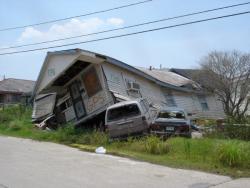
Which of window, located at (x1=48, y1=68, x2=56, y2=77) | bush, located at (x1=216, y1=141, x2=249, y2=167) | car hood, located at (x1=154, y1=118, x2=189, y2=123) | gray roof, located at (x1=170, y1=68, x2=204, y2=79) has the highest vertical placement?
gray roof, located at (x1=170, y1=68, x2=204, y2=79)

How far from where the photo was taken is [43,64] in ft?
81.6

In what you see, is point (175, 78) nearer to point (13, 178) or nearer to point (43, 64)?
point (43, 64)

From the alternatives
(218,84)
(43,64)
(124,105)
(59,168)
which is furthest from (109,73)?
(59,168)

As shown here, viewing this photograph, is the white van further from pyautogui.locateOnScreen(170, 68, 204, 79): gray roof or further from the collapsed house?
pyautogui.locateOnScreen(170, 68, 204, 79): gray roof

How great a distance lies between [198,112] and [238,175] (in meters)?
21.9

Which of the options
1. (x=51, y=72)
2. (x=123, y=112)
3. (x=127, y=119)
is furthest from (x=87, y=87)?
(x=127, y=119)

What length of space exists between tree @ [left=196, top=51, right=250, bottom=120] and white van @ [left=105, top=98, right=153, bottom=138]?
13.3 metres

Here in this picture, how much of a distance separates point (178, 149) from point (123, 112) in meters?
4.07

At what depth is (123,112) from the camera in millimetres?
18469

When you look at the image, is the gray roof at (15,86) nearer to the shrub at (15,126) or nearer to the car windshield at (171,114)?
the shrub at (15,126)

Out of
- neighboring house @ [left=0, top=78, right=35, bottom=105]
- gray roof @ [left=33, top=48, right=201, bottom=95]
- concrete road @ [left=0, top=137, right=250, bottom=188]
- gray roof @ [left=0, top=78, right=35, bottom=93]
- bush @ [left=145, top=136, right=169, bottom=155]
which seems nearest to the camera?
concrete road @ [left=0, top=137, right=250, bottom=188]

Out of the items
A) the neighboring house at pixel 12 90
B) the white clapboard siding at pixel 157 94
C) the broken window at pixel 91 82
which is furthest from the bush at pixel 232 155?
the neighboring house at pixel 12 90

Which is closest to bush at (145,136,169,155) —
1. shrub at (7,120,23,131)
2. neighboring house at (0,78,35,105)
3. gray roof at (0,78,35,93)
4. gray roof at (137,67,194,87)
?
shrub at (7,120,23,131)

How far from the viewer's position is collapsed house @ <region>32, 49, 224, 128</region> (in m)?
23.6
